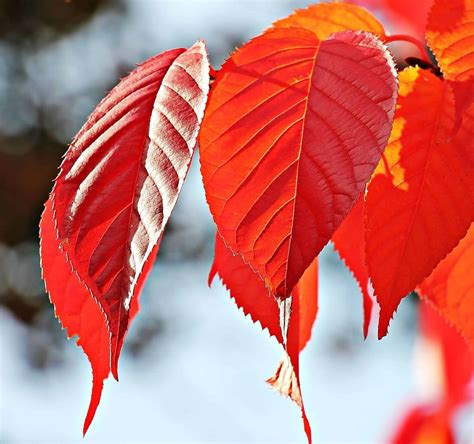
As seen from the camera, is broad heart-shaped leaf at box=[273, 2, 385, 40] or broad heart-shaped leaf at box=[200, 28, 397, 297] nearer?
broad heart-shaped leaf at box=[200, 28, 397, 297]

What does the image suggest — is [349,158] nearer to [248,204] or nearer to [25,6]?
[248,204]

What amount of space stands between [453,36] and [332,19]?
3.1 inches

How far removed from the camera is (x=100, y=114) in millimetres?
433

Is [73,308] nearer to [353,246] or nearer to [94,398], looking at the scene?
[94,398]

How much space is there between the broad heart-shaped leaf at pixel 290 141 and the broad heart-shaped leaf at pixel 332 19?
0.17 feet

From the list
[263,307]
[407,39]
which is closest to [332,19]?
[407,39]

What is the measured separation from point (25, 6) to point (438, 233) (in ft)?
11.5

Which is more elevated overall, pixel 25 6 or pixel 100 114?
pixel 100 114

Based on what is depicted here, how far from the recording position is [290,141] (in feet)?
1.29

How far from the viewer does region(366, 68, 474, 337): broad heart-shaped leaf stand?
41 centimetres

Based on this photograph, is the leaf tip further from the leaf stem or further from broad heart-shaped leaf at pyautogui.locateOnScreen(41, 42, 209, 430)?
the leaf stem

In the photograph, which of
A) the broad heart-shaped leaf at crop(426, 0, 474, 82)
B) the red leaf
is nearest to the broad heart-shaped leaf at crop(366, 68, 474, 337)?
the broad heart-shaped leaf at crop(426, 0, 474, 82)

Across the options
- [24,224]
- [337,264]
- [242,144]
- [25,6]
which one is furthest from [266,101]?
[337,264]

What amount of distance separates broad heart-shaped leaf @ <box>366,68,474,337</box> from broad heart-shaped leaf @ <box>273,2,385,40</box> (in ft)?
0.22
